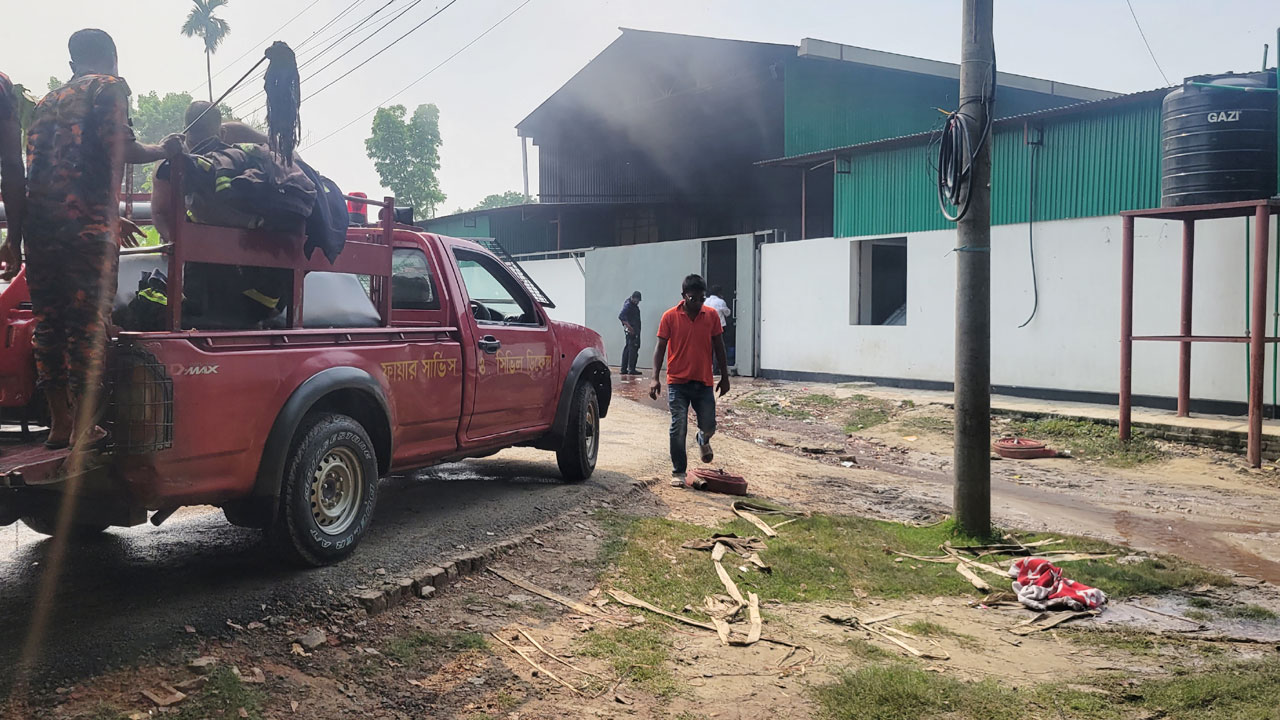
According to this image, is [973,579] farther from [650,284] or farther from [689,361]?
[650,284]

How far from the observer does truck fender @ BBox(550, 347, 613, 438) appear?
24.8 ft

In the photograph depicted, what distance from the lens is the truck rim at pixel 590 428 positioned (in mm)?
7997

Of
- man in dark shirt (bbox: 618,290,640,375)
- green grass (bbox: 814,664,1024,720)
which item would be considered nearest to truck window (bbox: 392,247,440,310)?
green grass (bbox: 814,664,1024,720)

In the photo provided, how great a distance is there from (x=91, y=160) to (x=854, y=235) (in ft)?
49.0

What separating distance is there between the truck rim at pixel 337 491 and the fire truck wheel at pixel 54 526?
969 millimetres

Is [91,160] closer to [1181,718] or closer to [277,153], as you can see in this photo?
[277,153]

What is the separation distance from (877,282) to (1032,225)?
14.9 feet

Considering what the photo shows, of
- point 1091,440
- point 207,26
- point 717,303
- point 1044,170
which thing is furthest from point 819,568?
point 207,26

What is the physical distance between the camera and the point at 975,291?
21.7ft

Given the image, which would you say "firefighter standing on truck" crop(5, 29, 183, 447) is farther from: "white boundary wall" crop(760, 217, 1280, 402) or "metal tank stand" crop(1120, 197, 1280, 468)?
"white boundary wall" crop(760, 217, 1280, 402)

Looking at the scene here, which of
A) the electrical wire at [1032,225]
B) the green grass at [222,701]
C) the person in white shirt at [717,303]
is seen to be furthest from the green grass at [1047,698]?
the person in white shirt at [717,303]

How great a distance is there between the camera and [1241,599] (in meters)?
5.59

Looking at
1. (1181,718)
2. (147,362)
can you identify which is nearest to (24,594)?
(147,362)

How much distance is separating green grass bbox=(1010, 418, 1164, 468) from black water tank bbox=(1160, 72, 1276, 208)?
2.78m
